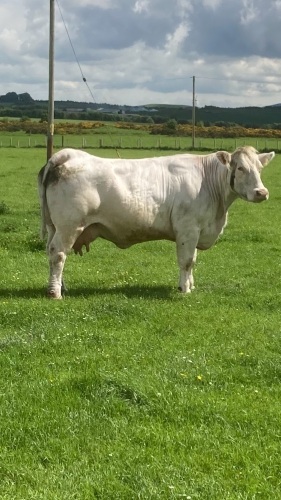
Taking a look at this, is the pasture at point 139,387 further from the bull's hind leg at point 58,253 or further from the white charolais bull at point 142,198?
the white charolais bull at point 142,198

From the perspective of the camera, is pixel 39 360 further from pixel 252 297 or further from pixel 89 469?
pixel 252 297

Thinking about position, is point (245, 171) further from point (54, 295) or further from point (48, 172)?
point (54, 295)

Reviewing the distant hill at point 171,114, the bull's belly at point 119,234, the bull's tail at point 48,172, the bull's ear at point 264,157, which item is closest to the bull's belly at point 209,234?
the bull's belly at point 119,234

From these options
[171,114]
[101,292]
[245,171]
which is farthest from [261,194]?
[171,114]

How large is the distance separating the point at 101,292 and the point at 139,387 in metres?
5.10

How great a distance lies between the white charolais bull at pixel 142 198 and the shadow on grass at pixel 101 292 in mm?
300

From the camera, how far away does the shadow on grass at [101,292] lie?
39.3 feet

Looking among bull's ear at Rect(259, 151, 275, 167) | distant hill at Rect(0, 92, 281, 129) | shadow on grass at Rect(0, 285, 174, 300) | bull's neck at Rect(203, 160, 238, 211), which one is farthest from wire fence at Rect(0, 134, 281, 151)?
shadow on grass at Rect(0, 285, 174, 300)

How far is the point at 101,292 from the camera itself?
12.3 meters

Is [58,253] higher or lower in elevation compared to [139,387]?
higher

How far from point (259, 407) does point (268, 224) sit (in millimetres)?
16172

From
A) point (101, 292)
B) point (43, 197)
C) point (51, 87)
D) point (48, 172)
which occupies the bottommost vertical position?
point (101, 292)

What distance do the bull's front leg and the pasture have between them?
370mm

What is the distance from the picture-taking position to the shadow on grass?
11984mm
